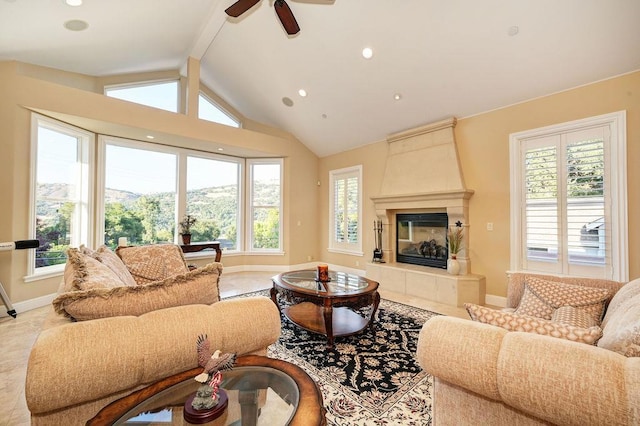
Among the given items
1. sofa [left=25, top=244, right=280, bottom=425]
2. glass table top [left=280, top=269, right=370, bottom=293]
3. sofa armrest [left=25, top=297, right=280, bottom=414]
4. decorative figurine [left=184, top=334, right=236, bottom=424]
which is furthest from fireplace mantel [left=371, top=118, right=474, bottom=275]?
decorative figurine [left=184, top=334, right=236, bottom=424]

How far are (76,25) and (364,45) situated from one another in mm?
3496

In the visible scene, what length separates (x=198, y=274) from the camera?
1.50 meters

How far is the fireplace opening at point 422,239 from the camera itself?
4574mm

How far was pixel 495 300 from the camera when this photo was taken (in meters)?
3.88

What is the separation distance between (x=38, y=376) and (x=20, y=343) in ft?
9.06

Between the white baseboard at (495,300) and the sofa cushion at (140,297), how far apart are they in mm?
3916

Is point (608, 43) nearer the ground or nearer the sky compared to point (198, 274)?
nearer the sky

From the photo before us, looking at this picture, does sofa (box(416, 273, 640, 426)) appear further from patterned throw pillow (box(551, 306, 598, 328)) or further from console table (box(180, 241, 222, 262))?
console table (box(180, 241, 222, 262))

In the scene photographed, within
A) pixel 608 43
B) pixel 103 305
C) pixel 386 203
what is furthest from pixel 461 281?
pixel 103 305

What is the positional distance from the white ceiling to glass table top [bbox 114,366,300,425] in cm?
356

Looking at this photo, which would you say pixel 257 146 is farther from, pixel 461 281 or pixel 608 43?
pixel 608 43

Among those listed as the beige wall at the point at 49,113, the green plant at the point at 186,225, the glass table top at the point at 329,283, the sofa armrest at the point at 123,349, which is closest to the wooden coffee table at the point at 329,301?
the glass table top at the point at 329,283

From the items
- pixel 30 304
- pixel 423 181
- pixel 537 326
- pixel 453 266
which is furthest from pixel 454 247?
pixel 30 304

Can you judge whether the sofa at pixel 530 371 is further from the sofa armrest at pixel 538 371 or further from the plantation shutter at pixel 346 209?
the plantation shutter at pixel 346 209
